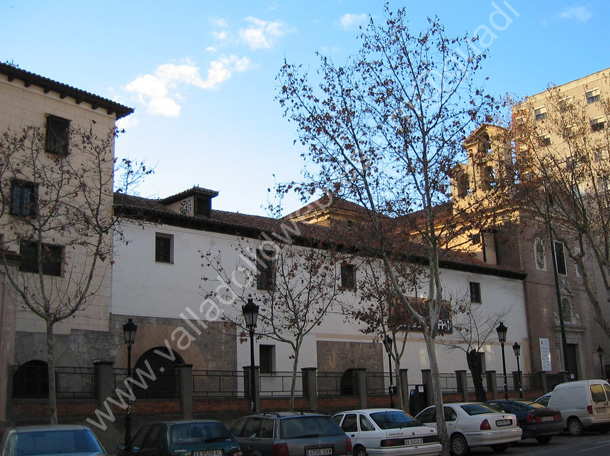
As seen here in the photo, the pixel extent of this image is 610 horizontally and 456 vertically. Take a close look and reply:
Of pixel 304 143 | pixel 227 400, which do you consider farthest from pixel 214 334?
pixel 304 143

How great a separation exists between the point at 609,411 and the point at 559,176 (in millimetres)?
8955

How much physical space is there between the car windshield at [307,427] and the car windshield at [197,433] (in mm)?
1241

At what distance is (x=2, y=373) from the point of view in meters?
17.0

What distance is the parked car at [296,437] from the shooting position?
1128cm

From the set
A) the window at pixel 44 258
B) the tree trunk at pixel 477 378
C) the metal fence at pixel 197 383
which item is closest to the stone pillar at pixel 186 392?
the metal fence at pixel 197 383

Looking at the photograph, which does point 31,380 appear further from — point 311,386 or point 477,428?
point 477,428

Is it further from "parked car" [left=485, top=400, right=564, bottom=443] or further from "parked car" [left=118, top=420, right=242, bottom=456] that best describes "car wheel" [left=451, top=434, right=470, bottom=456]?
"parked car" [left=118, top=420, right=242, bottom=456]

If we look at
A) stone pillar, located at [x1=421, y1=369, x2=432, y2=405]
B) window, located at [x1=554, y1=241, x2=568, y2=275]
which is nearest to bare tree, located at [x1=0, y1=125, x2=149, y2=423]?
stone pillar, located at [x1=421, y1=369, x2=432, y2=405]

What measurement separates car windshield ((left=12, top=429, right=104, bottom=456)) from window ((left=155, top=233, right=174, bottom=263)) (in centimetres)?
1473

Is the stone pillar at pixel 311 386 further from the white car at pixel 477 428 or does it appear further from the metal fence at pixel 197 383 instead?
the white car at pixel 477 428

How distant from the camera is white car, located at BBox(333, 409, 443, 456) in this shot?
13.9 m

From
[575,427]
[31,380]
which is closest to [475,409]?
[575,427]

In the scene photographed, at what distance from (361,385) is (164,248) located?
959cm

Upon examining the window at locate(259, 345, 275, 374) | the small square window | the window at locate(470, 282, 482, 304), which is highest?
the small square window
